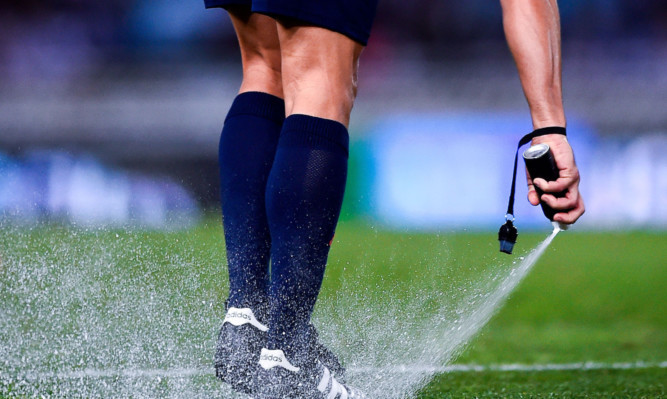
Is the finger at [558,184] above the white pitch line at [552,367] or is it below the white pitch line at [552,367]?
above

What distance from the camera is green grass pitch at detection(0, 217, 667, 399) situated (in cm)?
151

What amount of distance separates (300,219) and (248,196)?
0.20 metres

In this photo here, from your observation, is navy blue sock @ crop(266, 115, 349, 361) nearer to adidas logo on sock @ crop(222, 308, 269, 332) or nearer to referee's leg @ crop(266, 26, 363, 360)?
referee's leg @ crop(266, 26, 363, 360)

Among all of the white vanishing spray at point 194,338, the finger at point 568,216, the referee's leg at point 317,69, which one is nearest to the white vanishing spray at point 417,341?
the white vanishing spray at point 194,338

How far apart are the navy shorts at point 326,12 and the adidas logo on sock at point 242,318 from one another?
47 centimetres

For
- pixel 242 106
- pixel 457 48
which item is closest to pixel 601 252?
pixel 457 48

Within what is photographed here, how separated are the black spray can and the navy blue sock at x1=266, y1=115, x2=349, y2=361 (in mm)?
288

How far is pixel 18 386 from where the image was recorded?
142 centimetres

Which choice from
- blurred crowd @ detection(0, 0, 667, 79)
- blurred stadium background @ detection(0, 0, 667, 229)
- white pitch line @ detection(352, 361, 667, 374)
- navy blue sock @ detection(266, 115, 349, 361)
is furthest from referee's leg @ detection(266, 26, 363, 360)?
blurred crowd @ detection(0, 0, 667, 79)

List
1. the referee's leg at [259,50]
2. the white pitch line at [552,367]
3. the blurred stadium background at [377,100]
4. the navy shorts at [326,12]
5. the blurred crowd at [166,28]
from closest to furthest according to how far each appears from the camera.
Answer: the navy shorts at [326,12]
the referee's leg at [259,50]
the white pitch line at [552,367]
the blurred stadium background at [377,100]
the blurred crowd at [166,28]

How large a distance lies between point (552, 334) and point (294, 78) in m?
1.57

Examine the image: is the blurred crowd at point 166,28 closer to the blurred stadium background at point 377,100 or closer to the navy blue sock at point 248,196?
the blurred stadium background at point 377,100

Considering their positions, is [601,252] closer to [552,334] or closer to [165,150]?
[552,334]

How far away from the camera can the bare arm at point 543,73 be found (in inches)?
47.3
